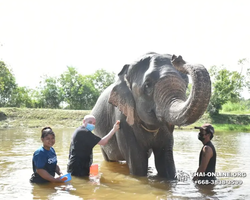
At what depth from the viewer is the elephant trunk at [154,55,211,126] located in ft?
14.4

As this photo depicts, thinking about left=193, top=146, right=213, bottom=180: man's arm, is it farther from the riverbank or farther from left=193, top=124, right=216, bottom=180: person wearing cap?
the riverbank

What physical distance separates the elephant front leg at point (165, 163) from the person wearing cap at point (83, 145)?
1.12 m

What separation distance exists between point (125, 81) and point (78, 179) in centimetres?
201

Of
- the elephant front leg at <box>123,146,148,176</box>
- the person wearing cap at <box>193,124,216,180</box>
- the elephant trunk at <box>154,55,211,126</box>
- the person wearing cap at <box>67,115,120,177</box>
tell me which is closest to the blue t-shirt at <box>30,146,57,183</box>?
the person wearing cap at <box>67,115,120,177</box>

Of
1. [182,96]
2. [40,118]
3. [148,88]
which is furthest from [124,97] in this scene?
[40,118]

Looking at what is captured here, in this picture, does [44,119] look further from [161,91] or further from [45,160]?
[161,91]

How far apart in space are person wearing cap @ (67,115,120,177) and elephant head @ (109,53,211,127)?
2.19 feet

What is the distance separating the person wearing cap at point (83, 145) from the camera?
19.9ft

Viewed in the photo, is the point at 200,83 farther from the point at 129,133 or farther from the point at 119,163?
the point at 119,163

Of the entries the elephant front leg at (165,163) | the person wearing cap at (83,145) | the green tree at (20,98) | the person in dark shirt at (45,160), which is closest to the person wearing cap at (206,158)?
the elephant front leg at (165,163)

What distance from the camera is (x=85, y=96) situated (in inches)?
2667

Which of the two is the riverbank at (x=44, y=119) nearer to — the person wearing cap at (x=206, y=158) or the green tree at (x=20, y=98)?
the person wearing cap at (x=206, y=158)

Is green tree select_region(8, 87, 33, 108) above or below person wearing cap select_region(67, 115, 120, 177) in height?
above

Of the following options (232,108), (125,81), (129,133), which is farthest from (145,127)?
(232,108)
